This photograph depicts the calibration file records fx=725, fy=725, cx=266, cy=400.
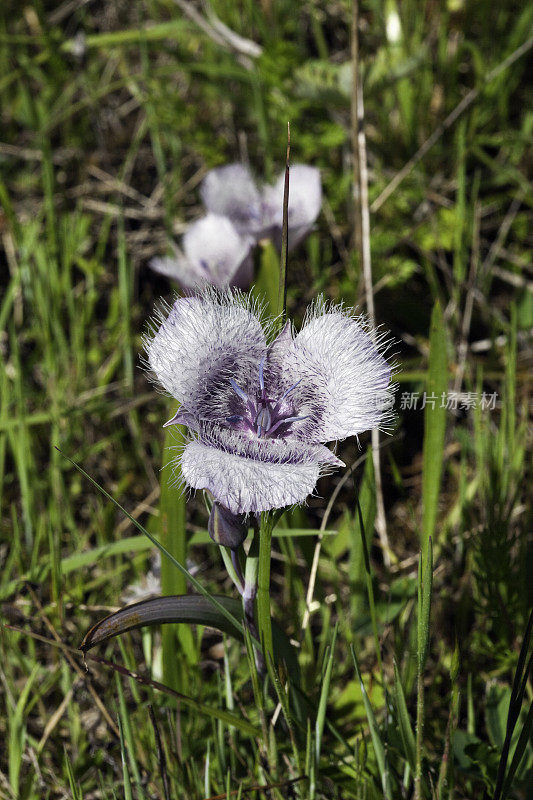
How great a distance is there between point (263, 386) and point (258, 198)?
1.11 meters

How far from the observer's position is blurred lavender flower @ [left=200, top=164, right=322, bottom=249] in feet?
6.83

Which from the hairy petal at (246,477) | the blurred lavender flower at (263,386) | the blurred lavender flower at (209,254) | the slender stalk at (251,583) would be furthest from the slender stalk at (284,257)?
the blurred lavender flower at (209,254)

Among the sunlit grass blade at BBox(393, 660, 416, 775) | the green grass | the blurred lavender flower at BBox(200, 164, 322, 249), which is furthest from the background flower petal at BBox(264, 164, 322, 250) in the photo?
the sunlit grass blade at BBox(393, 660, 416, 775)

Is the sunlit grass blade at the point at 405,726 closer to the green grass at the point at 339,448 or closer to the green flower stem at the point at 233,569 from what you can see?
the green grass at the point at 339,448

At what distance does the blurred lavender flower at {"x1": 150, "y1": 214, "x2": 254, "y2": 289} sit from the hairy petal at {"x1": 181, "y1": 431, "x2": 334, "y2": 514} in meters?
0.94

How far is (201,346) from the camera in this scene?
48.4 inches

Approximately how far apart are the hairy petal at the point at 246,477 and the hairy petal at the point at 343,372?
8cm

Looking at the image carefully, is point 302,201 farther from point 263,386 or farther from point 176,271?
point 263,386

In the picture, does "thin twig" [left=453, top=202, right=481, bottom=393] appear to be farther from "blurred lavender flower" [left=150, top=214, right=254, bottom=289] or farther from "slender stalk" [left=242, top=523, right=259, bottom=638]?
"slender stalk" [left=242, top=523, right=259, bottom=638]

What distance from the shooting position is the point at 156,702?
5.50 feet

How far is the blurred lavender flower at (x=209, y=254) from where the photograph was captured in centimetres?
202

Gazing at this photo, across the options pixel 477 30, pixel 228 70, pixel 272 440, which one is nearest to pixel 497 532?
pixel 272 440

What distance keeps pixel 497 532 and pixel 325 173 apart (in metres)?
1.72

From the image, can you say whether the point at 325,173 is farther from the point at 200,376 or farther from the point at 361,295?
the point at 200,376
